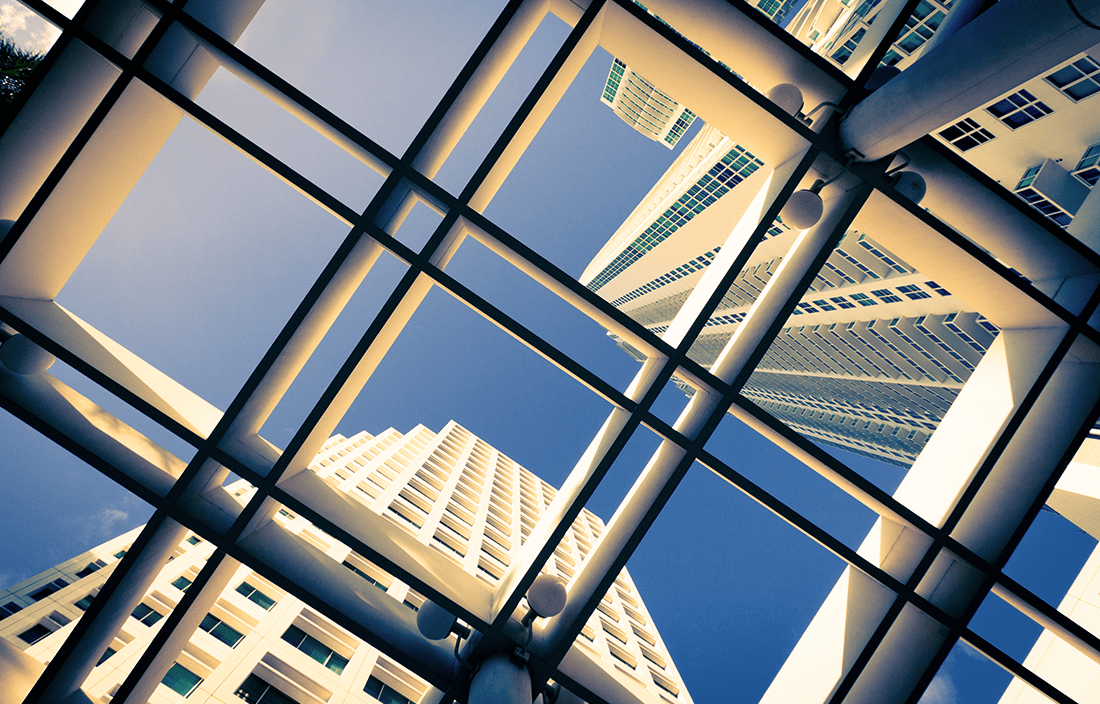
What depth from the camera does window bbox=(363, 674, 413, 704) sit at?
14961 millimetres

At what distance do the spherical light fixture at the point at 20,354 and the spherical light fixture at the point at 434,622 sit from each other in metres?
4.02

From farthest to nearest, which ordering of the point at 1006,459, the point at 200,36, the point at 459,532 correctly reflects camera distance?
1. the point at 459,532
2. the point at 1006,459
3. the point at 200,36

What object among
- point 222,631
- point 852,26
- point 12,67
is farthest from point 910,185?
point 852,26

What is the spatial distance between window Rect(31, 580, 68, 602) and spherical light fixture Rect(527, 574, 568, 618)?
21227 millimetres

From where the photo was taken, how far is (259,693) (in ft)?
42.5

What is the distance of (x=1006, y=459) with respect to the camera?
485 centimetres

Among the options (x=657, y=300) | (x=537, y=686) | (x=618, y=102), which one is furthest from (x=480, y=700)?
(x=618, y=102)

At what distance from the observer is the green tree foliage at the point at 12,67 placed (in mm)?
5586

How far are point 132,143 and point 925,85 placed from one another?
690cm

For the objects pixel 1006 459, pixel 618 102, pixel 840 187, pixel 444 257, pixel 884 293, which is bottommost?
pixel 444 257

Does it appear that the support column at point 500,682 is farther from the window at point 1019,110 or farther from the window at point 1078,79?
the window at point 1019,110

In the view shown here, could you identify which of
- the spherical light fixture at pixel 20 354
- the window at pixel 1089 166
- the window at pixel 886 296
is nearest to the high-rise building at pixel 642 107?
the window at pixel 886 296

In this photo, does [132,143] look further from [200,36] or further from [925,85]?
[925,85]

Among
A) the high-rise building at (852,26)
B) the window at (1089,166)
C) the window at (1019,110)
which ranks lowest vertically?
the window at (1089,166)
